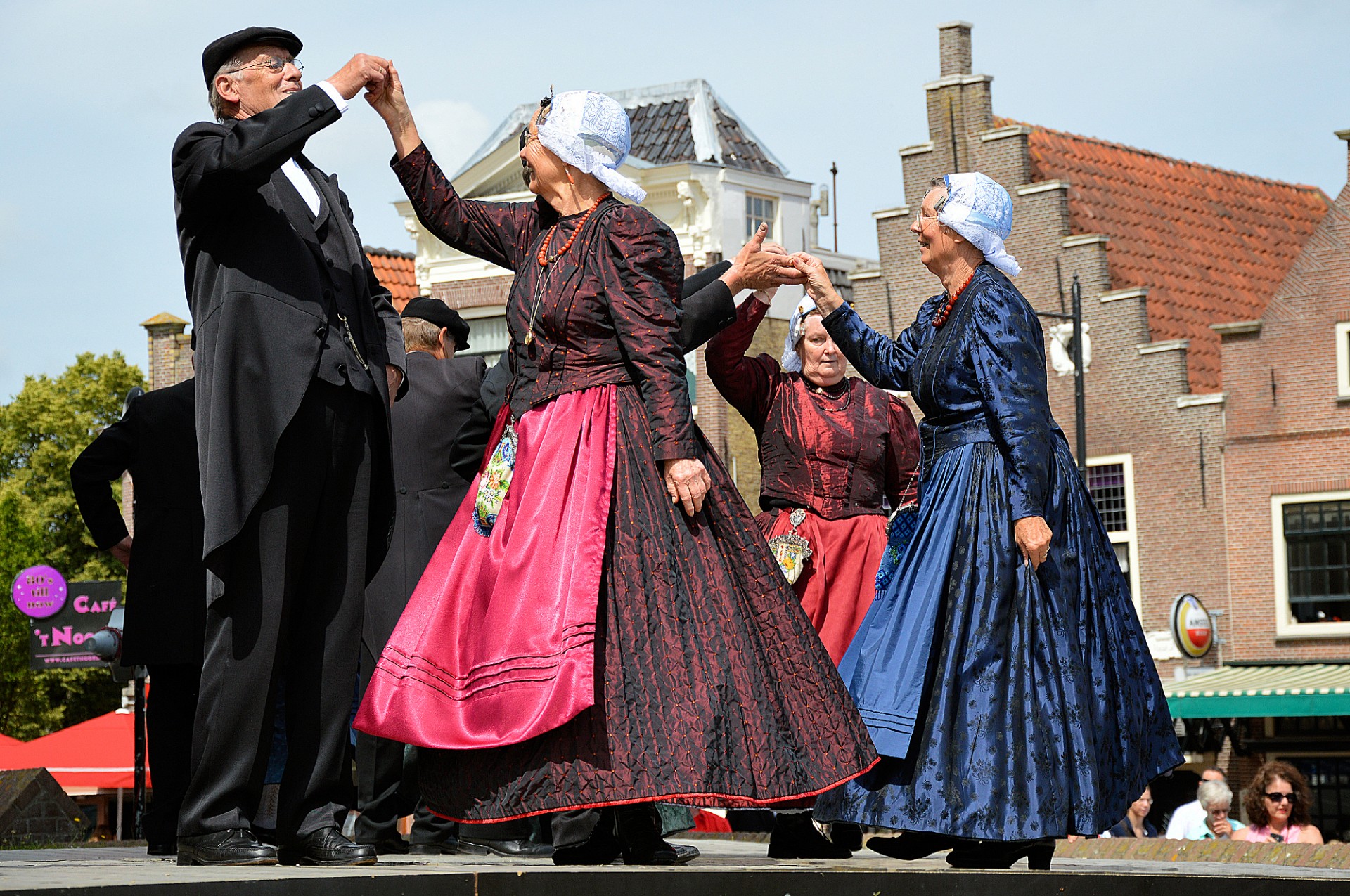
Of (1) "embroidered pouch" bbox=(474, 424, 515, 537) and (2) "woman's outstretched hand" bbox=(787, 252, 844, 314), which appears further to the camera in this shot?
(2) "woman's outstretched hand" bbox=(787, 252, 844, 314)

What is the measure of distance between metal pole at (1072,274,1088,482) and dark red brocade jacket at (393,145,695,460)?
61.5 ft

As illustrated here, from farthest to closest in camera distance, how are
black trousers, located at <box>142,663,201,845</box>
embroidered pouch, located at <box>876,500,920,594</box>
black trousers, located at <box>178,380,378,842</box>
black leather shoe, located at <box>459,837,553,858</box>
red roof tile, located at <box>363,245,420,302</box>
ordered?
red roof tile, located at <box>363,245,420,302</box> → black trousers, located at <box>142,663,201,845</box> → black leather shoe, located at <box>459,837,553,858</box> → embroidered pouch, located at <box>876,500,920,594</box> → black trousers, located at <box>178,380,378,842</box>

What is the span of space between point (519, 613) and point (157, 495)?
233cm

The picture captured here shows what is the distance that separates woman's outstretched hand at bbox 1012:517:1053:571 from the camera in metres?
5.05

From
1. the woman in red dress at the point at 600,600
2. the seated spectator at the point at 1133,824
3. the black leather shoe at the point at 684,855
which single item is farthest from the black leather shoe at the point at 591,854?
the seated spectator at the point at 1133,824

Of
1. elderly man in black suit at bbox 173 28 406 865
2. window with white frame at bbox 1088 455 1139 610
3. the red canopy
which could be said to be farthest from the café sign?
elderly man in black suit at bbox 173 28 406 865

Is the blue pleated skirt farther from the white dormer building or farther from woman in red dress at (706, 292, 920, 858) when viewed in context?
the white dormer building

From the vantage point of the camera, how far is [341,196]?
4.75 m

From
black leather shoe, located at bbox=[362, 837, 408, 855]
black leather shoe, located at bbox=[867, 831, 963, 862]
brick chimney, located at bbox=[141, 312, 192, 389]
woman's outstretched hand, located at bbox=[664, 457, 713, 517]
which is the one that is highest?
brick chimney, located at bbox=[141, 312, 192, 389]

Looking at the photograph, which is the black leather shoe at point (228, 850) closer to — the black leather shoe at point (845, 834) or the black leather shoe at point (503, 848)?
the black leather shoe at point (503, 848)

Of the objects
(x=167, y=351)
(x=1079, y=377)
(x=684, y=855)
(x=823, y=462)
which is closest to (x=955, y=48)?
(x=1079, y=377)

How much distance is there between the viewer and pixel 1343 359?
75.6 ft

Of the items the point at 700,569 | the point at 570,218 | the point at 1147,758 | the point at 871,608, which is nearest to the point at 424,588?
the point at 700,569

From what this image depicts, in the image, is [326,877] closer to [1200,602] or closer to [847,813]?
[847,813]
